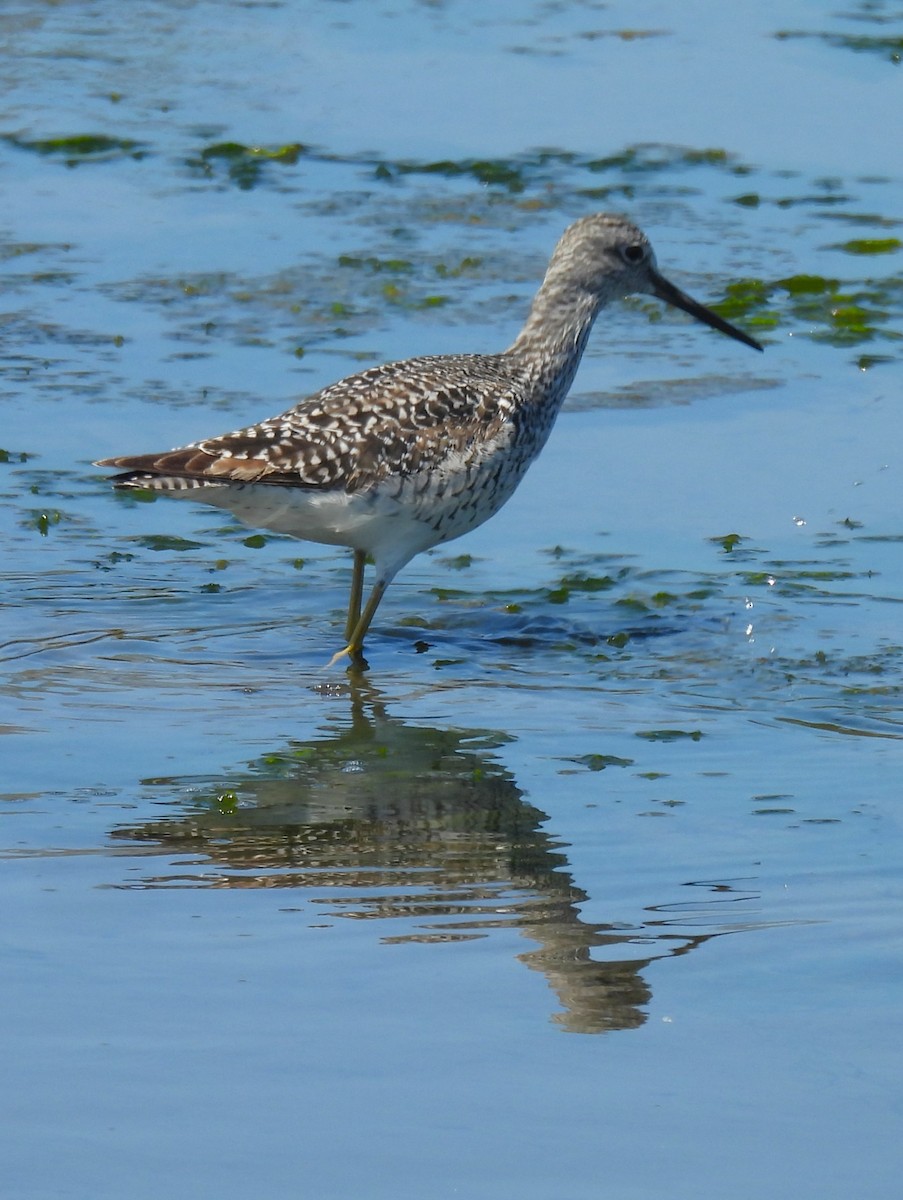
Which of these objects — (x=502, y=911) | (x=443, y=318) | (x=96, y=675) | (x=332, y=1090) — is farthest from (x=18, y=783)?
(x=443, y=318)

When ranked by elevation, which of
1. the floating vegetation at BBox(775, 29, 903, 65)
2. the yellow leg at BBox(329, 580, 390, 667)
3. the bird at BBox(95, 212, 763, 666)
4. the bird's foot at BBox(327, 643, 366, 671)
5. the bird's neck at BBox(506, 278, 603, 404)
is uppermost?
the floating vegetation at BBox(775, 29, 903, 65)

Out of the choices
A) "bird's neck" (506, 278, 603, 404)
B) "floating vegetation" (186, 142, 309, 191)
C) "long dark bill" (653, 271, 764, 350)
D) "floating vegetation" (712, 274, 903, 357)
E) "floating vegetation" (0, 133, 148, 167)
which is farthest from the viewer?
"floating vegetation" (0, 133, 148, 167)

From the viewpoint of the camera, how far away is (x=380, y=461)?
729cm

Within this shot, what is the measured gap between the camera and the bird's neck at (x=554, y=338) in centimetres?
806

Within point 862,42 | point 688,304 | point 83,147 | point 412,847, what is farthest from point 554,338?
point 862,42

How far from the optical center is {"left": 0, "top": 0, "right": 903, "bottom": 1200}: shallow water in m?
4.48

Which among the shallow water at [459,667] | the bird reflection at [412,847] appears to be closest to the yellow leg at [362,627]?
the shallow water at [459,667]

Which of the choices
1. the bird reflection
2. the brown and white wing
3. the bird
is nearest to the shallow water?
the bird reflection

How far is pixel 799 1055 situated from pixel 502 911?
1008 millimetres

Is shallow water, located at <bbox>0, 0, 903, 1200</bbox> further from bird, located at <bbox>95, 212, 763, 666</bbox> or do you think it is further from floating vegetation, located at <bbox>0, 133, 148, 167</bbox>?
bird, located at <bbox>95, 212, 763, 666</bbox>

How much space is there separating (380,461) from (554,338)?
4.01ft

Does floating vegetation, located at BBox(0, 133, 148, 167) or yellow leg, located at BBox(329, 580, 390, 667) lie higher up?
floating vegetation, located at BBox(0, 133, 148, 167)

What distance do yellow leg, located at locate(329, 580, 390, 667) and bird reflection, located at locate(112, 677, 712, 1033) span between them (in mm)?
603

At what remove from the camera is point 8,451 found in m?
9.16
